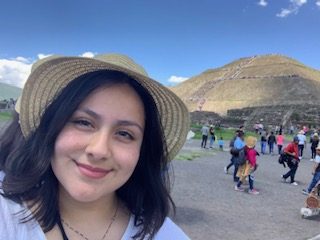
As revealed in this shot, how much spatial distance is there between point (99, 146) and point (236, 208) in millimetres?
8591

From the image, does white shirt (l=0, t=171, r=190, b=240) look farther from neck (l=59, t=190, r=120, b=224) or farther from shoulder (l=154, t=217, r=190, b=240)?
shoulder (l=154, t=217, r=190, b=240)

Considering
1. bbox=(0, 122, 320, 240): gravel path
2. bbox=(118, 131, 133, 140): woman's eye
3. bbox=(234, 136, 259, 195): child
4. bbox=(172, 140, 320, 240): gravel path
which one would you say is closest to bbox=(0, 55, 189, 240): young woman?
bbox=(118, 131, 133, 140): woman's eye

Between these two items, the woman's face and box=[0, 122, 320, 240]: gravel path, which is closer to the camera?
the woman's face

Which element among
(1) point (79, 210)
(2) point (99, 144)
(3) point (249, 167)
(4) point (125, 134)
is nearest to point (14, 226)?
(1) point (79, 210)

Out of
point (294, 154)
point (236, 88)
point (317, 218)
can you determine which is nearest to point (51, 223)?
point (317, 218)

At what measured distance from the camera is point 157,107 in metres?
1.94

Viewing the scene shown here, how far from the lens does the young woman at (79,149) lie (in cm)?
158

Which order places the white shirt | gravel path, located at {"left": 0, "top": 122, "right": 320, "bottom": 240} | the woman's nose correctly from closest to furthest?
1. the white shirt
2. the woman's nose
3. gravel path, located at {"left": 0, "top": 122, "right": 320, "bottom": 240}

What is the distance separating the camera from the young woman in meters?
1.58

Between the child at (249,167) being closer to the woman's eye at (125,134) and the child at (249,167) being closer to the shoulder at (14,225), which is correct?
the woman's eye at (125,134)

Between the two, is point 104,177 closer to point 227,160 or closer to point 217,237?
point 217,237

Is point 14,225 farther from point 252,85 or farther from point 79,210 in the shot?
point 252,85

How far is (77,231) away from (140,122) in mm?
480

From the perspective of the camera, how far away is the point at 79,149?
1.59m
